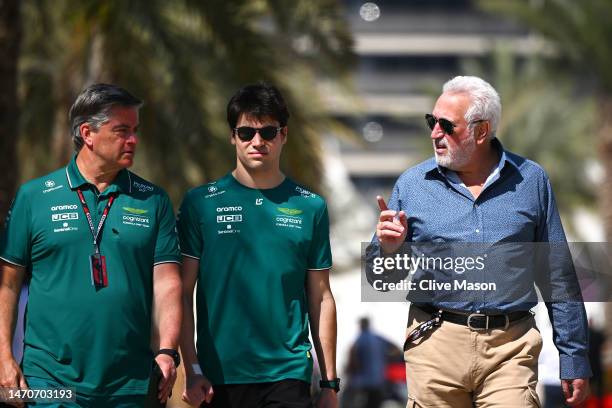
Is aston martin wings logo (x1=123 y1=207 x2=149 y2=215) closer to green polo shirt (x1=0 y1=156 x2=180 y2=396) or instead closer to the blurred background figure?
green polo shirt (x1=0 y1=156 x2=180 y2=396)

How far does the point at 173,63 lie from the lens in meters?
13.8

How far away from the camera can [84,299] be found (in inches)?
213

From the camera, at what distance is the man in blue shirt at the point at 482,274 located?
5.74 m

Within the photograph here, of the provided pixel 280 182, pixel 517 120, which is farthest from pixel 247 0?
pixel 517 120

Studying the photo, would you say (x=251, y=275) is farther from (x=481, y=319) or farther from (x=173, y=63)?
(x=173, y=63)

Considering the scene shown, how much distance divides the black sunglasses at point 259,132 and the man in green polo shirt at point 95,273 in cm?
53

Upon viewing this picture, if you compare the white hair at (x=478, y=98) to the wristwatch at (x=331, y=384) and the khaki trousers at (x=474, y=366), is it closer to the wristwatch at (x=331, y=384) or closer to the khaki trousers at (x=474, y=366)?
the khaki trousers at (x=474, y=366)

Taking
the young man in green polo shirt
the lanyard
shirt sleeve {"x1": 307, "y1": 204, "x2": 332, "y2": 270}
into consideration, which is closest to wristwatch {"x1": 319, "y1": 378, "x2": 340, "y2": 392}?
the young man in green polo shirt

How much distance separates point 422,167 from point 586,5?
19.1m

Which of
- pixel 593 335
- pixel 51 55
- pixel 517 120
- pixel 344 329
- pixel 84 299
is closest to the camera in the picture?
pixel 84 299

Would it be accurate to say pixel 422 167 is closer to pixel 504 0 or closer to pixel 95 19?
pixel 95 19

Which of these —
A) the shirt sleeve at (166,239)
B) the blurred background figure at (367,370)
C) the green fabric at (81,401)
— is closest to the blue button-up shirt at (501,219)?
the shirt sleeve at (166,239)

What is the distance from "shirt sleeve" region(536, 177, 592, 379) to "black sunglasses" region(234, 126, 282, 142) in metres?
1.31

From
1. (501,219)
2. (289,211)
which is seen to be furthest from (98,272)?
(501,219)
